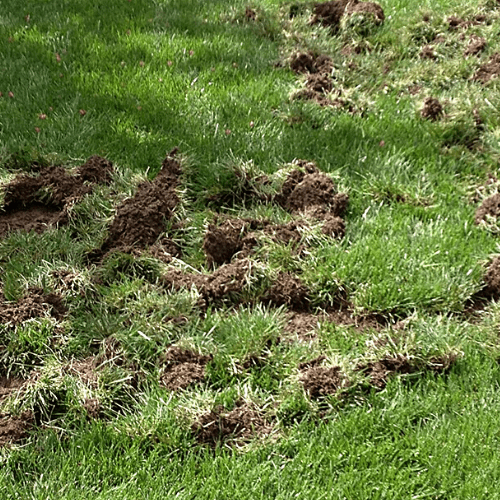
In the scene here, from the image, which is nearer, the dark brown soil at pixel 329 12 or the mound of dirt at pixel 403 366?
the mound of dirt at pixel 403 366

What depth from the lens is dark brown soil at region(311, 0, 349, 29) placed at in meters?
6.12

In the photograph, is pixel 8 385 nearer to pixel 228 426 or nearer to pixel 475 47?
pixel 228 426

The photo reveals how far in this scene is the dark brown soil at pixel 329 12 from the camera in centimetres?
612

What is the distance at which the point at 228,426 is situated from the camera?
9.60 ft

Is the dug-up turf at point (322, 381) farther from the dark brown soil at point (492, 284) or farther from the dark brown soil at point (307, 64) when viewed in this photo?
the dark brown soil at point (307, 64)

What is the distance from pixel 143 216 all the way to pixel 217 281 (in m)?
0.64

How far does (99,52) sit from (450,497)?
4315mm

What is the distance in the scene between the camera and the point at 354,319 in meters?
3.48

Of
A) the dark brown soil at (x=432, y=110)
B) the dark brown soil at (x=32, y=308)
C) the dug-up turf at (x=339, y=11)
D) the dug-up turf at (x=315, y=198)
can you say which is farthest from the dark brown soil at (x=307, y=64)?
the dark brown soil at (x=32, y=308)

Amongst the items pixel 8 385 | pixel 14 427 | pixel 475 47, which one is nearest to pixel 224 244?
pixel 8 385

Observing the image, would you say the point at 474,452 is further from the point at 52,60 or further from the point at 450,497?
the point at 52,60

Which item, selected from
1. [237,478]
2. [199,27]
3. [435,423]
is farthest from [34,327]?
[199,27]

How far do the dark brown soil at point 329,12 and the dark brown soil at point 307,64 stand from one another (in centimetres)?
74

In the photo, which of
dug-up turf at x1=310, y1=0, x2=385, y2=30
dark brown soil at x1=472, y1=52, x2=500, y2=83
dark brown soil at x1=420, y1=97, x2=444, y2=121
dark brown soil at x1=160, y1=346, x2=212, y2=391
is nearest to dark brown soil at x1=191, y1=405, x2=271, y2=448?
dark brown soil at x1=160, y1=346, x2=212, y2=391
